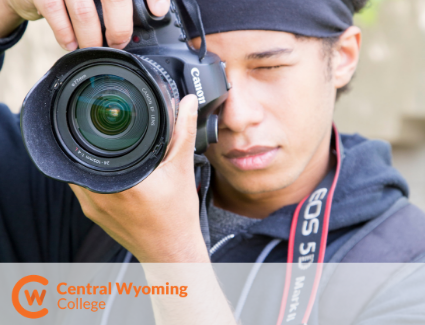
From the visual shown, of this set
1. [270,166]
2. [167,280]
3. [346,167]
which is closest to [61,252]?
[167,280]

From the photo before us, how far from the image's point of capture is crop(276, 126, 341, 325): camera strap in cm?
128

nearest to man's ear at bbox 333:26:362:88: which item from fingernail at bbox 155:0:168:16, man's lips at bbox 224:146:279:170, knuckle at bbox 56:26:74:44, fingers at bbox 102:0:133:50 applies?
man's lips at bbox 224:146:279:170

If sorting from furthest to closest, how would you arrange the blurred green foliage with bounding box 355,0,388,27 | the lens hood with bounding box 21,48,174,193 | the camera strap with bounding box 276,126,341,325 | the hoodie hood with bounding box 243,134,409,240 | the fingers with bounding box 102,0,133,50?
the blurred green foliage with bounding box 355,0,388,27 < the hoodie hood with bounding box 243,134,409,240 < the camera strap with bounding box 276,126,341,325 < the fingers with bounding box 102,0,133,50 < the lens hood with bounding box 21,48,174,193

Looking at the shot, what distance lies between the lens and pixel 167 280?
44.5 inches

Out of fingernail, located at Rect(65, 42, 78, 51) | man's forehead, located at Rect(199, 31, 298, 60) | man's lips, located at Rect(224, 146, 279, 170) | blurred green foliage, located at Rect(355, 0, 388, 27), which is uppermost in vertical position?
fingernail, located at Rect(65, 42, 78, 51)

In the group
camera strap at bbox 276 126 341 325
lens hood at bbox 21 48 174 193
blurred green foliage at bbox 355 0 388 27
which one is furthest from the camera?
blurred green foliage at bbox 355 0 388 27

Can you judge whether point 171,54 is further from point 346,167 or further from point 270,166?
point 346,167

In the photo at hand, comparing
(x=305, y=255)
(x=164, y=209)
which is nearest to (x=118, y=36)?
(x=164, y=209)

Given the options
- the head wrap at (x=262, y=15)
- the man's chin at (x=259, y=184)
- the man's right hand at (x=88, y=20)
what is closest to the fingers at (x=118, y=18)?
the man's right hand at (x=88, y=20)

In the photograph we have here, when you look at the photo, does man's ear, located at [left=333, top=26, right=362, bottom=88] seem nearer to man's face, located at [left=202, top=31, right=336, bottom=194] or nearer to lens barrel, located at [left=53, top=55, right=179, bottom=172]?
man's face, located at [left=202, top=31, right=336, bottom=194]

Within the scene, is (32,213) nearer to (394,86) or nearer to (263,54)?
(263,54)

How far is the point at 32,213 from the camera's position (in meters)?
1.52

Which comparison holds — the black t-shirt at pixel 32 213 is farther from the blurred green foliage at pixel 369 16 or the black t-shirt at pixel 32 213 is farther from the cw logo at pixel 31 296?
the blurred green foliage at pixel 369 16

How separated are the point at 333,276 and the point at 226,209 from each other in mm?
460
